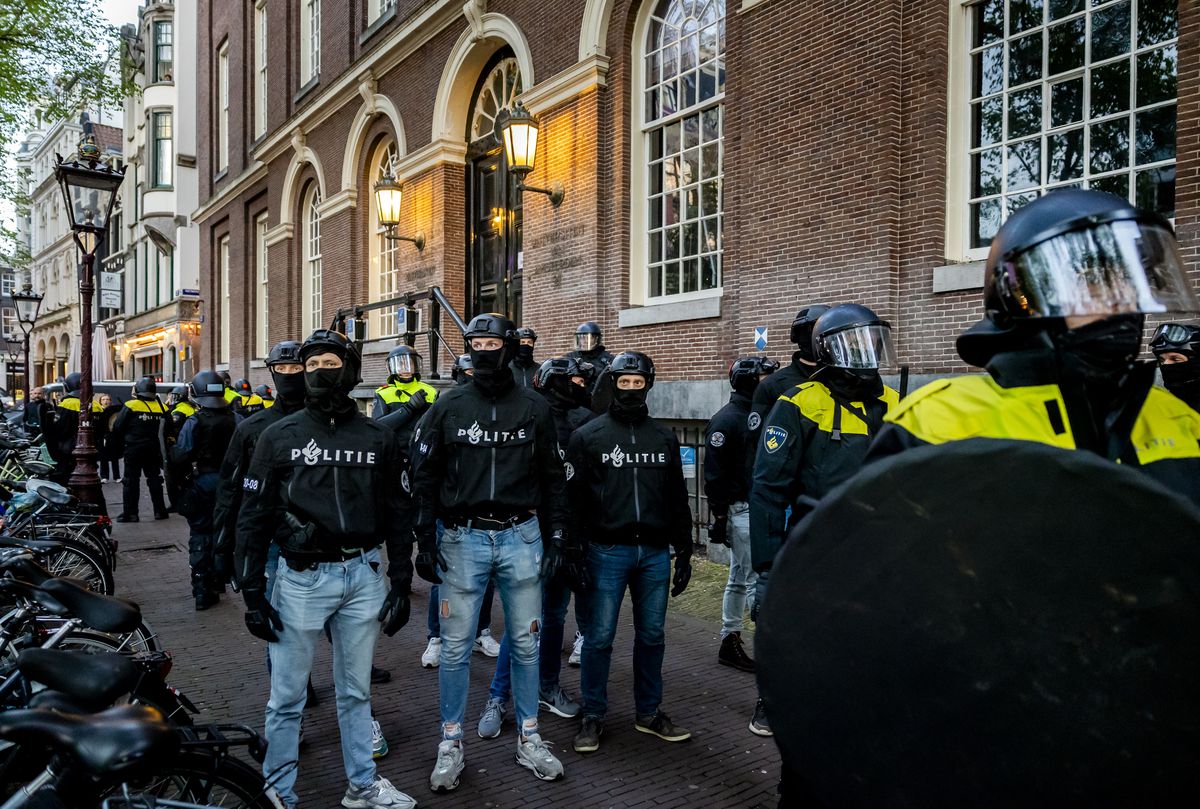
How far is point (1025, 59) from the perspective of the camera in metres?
7.22

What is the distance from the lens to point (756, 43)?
9.03m

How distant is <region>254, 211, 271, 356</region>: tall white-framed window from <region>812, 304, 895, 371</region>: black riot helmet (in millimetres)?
22539

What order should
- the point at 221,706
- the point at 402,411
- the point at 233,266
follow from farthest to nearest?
1. the point at 233,266
2. the point at 402,411
3. the point at 221,706

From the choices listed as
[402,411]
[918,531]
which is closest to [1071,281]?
[918,531]

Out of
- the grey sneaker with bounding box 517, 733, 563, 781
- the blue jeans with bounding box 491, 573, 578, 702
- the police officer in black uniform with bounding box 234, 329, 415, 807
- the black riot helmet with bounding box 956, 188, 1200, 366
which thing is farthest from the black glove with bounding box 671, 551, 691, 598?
the black riot helmet with bounding box 956, 188, 1200, 366

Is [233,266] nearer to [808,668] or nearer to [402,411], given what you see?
[402,411]

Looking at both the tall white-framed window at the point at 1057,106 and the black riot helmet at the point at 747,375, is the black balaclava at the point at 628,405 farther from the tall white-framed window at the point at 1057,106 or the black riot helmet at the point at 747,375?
the tall white-framed window at the point at 1057,106

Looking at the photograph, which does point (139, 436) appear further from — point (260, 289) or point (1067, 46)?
point (260, 289)

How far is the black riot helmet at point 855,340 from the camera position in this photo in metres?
3.47

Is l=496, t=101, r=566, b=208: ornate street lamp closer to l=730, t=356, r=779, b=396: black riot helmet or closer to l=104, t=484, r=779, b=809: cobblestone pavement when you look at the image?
l=730, t=356, r=779, b=396: black riot helmet

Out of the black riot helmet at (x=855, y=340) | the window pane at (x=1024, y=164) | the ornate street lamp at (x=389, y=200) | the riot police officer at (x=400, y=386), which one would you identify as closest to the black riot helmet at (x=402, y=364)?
the riot police officer at (x=400, y=386)

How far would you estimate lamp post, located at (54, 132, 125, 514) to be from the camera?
9.16m

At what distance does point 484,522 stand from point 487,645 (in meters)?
2.06

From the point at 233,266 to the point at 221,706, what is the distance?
22953mm
